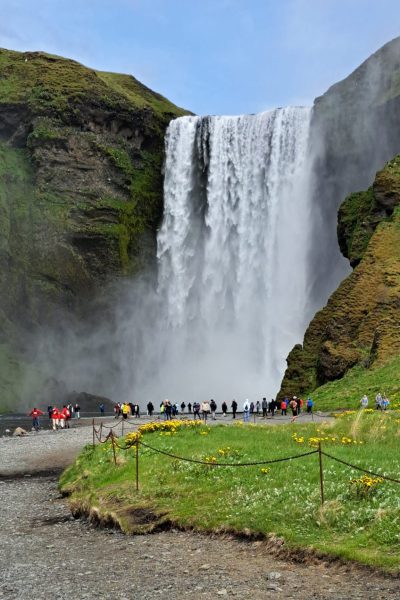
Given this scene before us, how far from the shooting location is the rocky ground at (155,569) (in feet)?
33.7

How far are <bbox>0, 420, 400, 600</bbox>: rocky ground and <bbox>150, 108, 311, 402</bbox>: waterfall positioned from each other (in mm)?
49675

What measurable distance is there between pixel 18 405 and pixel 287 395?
33.3 meters

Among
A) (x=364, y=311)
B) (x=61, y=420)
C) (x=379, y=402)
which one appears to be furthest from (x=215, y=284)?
(x=379, y=402)

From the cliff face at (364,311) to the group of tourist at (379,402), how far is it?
22.0 ft

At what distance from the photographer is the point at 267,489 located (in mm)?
14398

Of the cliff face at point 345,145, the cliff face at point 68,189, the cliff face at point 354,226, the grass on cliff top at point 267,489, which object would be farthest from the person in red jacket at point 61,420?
the cliff face at point 345,145

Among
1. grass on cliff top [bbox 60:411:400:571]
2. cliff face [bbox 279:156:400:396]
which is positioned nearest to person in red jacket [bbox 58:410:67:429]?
cliff face [bbox 279:156:400:396]

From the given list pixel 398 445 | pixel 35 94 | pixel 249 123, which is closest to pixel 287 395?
pixel 398 445

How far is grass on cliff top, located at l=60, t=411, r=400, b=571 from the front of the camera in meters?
11.8

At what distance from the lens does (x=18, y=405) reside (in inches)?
2694

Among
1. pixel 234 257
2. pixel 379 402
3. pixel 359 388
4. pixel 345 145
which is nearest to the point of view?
pixel 379 402

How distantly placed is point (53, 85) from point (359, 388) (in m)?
64.2

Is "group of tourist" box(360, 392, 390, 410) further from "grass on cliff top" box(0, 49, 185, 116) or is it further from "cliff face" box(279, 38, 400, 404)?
"grass on cliff top" box(0, 49, 185, 116)

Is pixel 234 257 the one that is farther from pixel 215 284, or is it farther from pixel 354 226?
pixel 354 226
